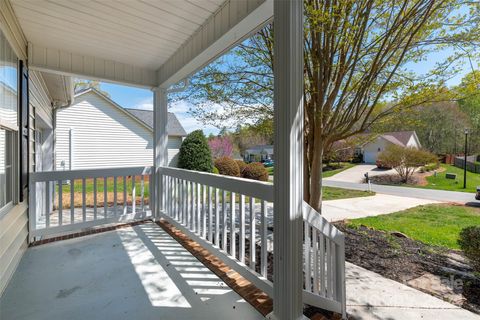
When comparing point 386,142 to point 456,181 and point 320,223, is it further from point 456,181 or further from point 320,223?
point 320,223

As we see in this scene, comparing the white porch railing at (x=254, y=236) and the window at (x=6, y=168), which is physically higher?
the window at (x=6, y=168)

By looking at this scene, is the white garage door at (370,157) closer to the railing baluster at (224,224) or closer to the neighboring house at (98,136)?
the railing baluster at (224,224)

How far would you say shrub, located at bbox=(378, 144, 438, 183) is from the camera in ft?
11.5

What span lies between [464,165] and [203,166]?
8.04 m

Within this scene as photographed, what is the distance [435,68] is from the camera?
2936 mm

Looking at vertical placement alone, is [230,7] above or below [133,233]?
above

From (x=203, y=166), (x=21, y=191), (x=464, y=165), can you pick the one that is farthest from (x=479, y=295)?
(x=203, y=166)

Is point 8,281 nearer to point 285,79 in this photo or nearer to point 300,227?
point 300,227

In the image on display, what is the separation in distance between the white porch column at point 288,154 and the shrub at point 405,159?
8.84 ft

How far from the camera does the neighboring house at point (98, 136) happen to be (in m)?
9.90

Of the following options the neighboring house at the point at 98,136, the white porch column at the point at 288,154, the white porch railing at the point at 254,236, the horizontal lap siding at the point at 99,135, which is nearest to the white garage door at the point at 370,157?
the white porch railing at the point at 254,236

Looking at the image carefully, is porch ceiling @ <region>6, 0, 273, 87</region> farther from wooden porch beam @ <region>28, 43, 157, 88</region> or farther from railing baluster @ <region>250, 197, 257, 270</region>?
railing baluster @ <region>250, 197, 257, 270</region>

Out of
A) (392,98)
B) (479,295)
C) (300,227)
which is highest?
(392,98)

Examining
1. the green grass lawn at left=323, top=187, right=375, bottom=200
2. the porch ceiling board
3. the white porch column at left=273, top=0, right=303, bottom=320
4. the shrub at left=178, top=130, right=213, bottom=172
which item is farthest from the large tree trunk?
the shrub at left=178, top=130, right=213, bottom=172
